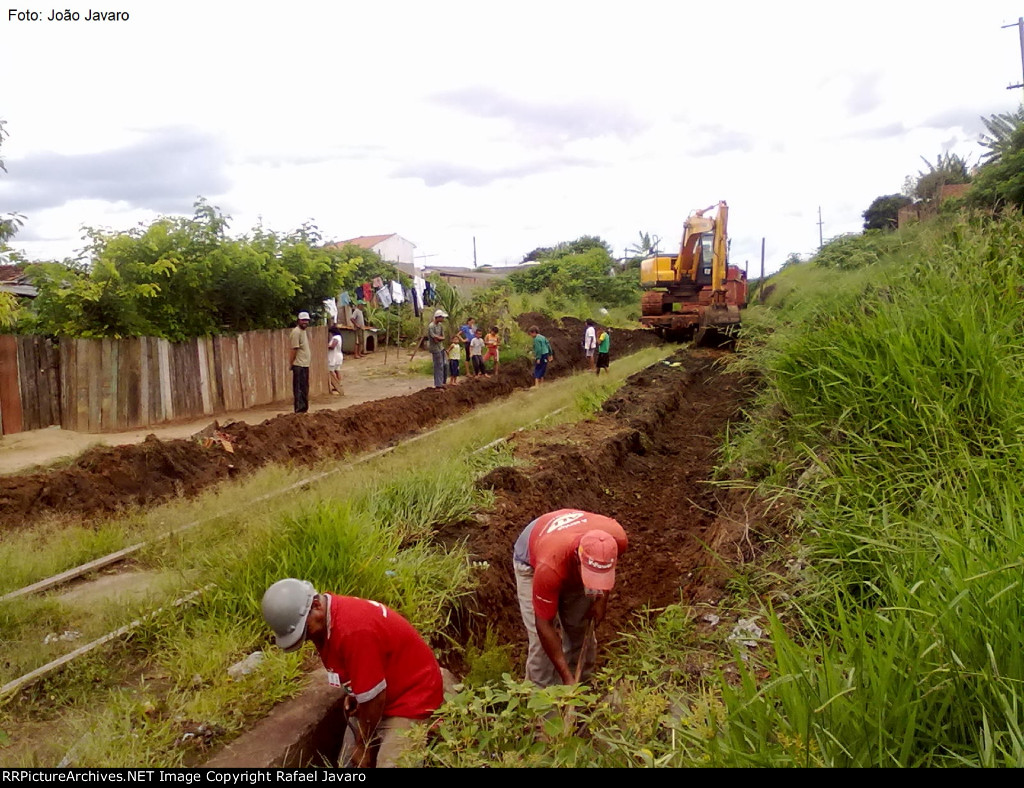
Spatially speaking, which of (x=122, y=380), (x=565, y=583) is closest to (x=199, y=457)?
(x=122, y=380)

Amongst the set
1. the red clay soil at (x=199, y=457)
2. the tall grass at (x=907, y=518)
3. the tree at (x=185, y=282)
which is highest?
the tree at (x=185, y=282)

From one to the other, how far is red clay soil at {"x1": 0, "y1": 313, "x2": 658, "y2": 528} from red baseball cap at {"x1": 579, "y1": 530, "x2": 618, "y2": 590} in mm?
5962

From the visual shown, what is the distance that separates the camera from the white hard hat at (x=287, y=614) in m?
3.52

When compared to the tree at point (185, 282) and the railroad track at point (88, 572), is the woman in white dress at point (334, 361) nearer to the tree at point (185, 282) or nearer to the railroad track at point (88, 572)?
the tree at point (185, 282)

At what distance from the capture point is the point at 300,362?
1409cm

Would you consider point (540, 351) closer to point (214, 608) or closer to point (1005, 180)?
point (1005, 180)

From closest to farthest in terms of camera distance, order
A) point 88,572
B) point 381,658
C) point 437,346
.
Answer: point 381,658 < point 88,572 < point 437,346

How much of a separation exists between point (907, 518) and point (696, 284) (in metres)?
21.5

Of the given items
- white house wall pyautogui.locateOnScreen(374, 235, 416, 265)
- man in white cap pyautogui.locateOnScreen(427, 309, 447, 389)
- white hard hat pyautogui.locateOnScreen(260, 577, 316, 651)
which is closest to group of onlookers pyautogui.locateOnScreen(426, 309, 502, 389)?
man in white cap pyautogui.locateOnScreen(427, 309, 447, 389)

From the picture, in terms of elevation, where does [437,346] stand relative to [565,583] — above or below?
above

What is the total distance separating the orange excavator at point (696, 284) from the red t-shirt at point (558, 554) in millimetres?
18395

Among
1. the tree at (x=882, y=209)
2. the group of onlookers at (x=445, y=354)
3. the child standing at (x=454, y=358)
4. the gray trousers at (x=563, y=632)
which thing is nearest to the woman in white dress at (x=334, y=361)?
the group of onlookers at (x=445, y=354)
